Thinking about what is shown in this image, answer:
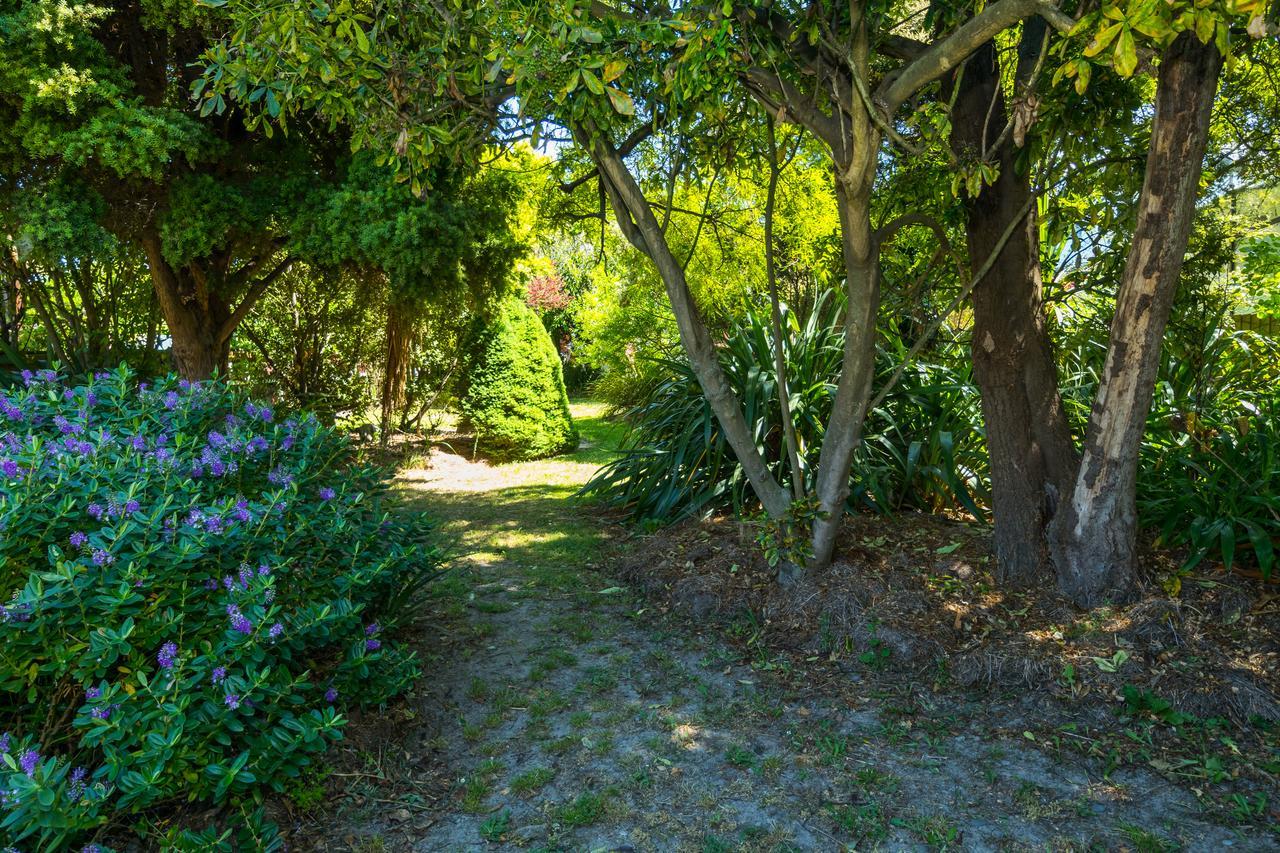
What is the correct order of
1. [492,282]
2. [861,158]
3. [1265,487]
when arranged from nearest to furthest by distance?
[861,158]
[1265,487]
[492,282]

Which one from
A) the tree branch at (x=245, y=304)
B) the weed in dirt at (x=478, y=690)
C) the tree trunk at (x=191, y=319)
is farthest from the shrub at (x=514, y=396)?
the weed in dirt at (x=478, y=690)

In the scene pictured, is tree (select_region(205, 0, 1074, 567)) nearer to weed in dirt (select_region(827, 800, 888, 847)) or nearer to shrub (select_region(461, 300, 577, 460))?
weed in dirt (select_region(827, 800, 888, 847))

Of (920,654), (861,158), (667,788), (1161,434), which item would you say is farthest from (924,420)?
(667,788)

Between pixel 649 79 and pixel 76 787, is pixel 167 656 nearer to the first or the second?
pixel 76 787

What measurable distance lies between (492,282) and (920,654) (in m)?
5.45

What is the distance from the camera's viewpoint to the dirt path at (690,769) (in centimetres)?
250

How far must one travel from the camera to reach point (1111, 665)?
3.35 m

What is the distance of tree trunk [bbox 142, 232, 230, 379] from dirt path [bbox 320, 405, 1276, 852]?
190 inches

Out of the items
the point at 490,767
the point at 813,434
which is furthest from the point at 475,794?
the point at 813,434

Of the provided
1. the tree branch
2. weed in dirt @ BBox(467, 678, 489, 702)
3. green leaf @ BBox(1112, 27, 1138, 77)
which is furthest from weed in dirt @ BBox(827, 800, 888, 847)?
the tree branch

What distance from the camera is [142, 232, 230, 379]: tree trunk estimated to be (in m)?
7.39

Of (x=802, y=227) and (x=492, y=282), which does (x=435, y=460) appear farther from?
(x=802, y=227)

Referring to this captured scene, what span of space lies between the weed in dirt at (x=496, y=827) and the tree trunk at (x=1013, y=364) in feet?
8.71

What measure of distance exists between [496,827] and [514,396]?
24.9 ft
